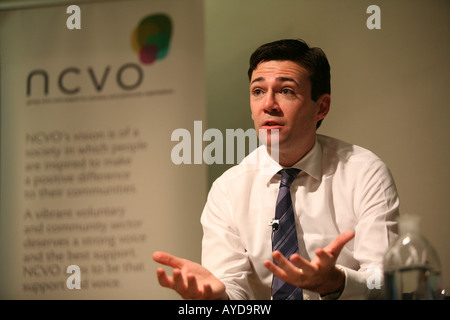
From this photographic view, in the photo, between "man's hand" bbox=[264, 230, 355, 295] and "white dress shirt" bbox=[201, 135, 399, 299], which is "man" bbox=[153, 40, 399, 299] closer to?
"white dress shirt" bbox=[201, 135, 399, 299]

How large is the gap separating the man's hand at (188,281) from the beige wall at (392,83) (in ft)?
2.66

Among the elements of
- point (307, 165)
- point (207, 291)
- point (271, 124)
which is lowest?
point (207, 291)

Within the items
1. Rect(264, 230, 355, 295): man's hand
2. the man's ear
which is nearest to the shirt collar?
the man's ear

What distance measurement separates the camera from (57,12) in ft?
10.1

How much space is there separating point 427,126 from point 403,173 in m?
0.23

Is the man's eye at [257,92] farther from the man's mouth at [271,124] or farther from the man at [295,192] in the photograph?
the man's mouth at [271,124]

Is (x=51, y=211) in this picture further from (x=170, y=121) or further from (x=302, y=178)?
(x=302, y=178)

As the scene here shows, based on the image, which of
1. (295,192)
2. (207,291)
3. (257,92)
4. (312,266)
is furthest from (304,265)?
(257,92)

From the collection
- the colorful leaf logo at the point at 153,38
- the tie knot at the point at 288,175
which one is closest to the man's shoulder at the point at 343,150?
the tie knot at the point at 288,175

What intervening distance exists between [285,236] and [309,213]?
0.14 meters

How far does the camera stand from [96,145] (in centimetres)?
296

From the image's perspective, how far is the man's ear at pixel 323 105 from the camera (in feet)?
6.74

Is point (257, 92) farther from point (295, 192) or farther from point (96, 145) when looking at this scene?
point (96, 145)
